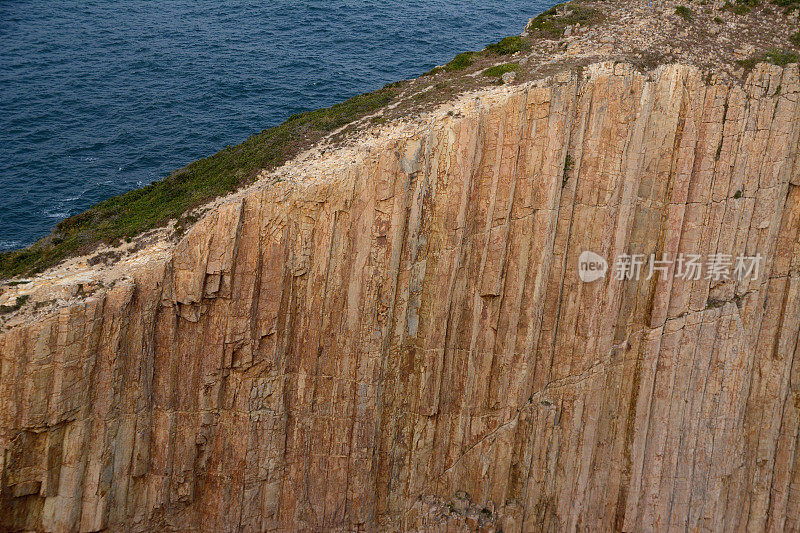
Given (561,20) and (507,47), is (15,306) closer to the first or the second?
(507,47)

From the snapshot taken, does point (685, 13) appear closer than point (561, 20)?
Yes

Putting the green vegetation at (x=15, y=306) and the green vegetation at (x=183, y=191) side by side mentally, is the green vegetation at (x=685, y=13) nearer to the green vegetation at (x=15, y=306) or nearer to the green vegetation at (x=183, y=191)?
the green vegetation at (x=183, y=191)

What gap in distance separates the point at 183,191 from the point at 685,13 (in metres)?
28.9

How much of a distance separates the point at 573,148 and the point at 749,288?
38.3 ft

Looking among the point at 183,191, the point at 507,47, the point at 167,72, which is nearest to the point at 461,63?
the point at 507,47

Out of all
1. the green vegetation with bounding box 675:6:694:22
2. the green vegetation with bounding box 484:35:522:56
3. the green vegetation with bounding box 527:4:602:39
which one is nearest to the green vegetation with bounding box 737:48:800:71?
the green vegetation with bounding box 675:6:694:22

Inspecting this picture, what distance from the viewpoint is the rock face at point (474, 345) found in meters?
30.0

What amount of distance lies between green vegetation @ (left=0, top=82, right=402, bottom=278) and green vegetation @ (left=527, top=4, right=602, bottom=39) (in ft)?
29.2

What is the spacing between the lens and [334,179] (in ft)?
99.8

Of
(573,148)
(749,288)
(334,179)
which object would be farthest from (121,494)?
(749,288)

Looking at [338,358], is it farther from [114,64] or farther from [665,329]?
[114,64]

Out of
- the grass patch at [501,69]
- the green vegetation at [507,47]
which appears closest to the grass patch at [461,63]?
the green vegetation at [507,47]

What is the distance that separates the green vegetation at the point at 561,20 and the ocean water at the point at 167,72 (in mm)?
29117

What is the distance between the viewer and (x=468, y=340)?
108 ft
